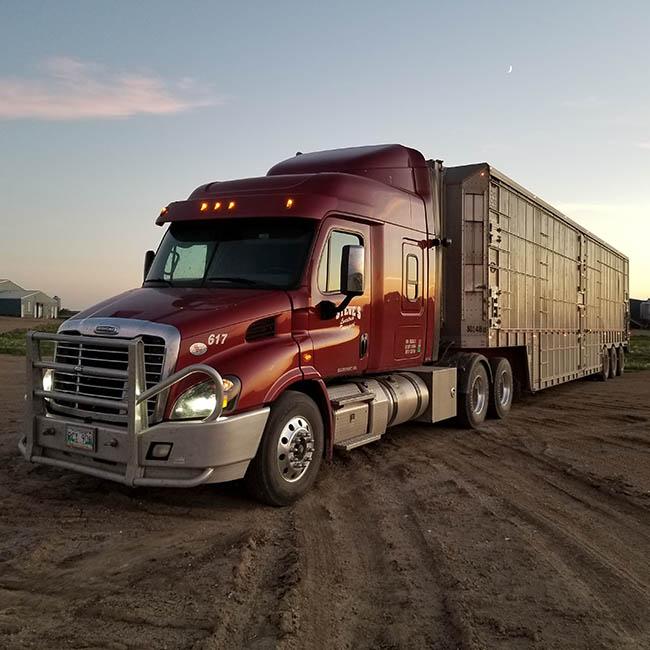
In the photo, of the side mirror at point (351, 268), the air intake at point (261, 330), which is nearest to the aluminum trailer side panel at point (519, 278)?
the side mirror at point (351, 268)

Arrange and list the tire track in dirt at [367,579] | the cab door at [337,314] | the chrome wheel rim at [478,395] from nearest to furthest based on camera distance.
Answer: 1. the tire track in dirt at [367,579]
2. the cab door at [337,314]
3. the chrome wheel rim at [478,395]

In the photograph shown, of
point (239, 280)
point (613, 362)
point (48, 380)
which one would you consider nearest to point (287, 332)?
point (239, 280)

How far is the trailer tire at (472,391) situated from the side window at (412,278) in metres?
2.01

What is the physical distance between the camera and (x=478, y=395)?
10258 mm

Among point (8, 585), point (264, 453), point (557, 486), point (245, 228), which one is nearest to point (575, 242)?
point (557, 486)

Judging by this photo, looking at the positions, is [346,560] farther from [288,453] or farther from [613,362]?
[613,362]

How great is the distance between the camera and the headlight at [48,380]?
5.82 meters

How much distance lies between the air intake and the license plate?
1526mm

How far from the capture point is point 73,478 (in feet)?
21.6

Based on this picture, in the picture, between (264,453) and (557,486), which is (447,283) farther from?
(264,453)

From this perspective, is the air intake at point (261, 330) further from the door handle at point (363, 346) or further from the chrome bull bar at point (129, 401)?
the door handle at point (363, 346)

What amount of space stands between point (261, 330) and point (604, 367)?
50.8 ft

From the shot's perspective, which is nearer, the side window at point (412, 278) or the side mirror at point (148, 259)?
the side mirror at point (148, 259)

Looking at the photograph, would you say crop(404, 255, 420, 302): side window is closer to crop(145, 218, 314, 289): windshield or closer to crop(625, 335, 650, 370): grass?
crop(145, 218, 314, 289): windshield
